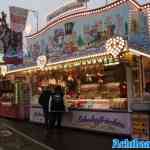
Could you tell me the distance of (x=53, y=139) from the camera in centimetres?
1457

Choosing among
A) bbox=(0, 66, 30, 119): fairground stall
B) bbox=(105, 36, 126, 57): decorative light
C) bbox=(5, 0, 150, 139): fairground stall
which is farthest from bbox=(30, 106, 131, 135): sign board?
bbox=(0, 66, 30, 119): fairground stall

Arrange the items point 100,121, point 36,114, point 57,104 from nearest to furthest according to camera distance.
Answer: point 100,121 < point 57,104 < point 36,114

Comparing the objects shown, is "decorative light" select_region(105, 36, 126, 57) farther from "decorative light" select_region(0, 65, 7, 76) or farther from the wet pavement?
"decorative light" select_region(0, 65, 7, 76)

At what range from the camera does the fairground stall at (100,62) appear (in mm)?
14242

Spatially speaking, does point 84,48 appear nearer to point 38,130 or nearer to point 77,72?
point 77,72

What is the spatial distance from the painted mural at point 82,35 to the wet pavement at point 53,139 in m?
2.79

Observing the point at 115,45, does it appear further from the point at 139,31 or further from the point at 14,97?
the point at 14,97

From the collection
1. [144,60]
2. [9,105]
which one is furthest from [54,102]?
[9,105]

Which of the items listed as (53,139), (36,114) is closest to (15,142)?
(53,139)

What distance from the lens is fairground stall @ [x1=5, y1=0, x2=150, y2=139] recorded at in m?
14.2

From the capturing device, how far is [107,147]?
492 inches

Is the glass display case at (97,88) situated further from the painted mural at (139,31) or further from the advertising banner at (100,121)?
the painted mural at (139,31)

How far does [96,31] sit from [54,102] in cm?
325

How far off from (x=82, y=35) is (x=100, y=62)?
164 centimetres
